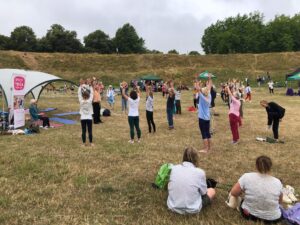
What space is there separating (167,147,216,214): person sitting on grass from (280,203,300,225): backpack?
1.21 metres

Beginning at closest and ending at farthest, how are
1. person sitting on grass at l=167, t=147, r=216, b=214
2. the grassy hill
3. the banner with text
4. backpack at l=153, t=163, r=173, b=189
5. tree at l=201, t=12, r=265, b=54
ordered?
person sitting on grass at l=167, t=147, r=216, b=214 → backpack at l=153, t=163, r=173, b=189 → the banner with text → the grassy hill → tree at l=201, t=12, r=265, b=54

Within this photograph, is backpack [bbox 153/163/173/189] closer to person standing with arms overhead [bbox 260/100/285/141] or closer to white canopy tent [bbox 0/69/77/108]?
person standing with arms overhead [bbox 260/100/285/141]

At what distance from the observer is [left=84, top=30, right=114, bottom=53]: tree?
327 feet

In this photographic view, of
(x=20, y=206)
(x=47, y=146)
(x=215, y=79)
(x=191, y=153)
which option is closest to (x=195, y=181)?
(x=191, y=153)

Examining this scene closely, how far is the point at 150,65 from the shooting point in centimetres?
6206

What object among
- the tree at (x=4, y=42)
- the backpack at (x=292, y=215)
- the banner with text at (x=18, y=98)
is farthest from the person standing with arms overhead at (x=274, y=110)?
the tree at (x=4, y=42)

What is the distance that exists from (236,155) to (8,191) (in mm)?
5749

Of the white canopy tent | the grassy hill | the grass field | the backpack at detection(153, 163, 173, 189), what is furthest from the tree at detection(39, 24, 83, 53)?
the backpack at detection(153, 163, 173, 189)

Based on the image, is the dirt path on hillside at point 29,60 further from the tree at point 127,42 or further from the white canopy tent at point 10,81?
the white canopy tent at point 10,81

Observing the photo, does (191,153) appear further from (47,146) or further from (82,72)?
(82,72)

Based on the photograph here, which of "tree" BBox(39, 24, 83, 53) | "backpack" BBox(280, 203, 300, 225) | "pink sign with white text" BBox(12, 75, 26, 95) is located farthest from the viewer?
"tree" BBox(39, 24, 83, 53)

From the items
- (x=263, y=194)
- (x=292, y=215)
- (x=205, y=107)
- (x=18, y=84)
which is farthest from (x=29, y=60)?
(x=292, y=215)

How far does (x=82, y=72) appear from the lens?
5847 cm

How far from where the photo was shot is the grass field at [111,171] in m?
5.42
